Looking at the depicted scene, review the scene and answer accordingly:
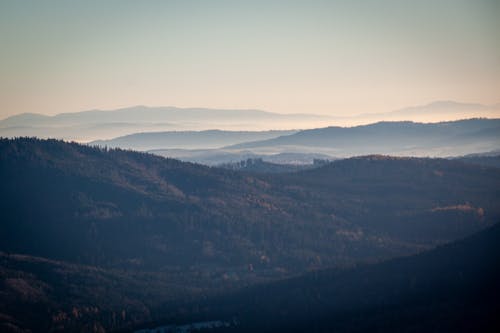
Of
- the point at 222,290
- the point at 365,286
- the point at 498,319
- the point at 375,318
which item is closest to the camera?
the point at 498,319

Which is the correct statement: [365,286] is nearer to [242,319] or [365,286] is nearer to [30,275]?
[242,319]

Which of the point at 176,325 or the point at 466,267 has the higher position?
the point at 466,267

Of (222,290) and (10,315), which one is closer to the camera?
(10,315)

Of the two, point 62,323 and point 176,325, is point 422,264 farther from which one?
point 62,323

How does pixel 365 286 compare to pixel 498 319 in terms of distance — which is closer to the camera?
pixel 498 319

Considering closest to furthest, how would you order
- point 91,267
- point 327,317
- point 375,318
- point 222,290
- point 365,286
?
point 375,318 < point 327,317 < point 365,286 < point 222,290 < point 91,267

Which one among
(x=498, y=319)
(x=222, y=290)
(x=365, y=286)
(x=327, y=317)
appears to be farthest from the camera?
(x=222, y=290)

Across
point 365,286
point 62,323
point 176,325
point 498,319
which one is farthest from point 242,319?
point 498,319

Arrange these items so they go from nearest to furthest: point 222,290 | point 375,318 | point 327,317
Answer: point 375,318 → point 327,317 → point 222,290

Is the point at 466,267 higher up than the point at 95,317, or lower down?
higher up
